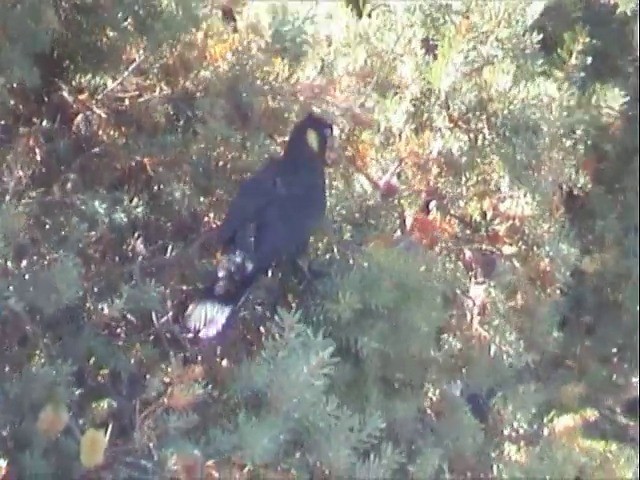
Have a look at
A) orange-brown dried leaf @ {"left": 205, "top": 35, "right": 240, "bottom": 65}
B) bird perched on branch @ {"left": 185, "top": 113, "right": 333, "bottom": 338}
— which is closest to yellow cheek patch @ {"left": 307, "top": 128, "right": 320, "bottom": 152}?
bird perched on branch @ {"left": 185, "top": 113, "right": 333, "bottom": 338}

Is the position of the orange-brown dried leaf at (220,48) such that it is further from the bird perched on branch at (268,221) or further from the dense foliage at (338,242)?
the bird perched on branch at (268,221)

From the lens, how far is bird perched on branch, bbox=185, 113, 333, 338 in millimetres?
788

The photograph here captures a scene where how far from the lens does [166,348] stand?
0.79 metres

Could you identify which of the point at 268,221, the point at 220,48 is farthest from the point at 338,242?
the point at 220,48

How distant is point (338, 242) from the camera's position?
2.74 ft

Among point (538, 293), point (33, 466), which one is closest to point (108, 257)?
point (33, 466)

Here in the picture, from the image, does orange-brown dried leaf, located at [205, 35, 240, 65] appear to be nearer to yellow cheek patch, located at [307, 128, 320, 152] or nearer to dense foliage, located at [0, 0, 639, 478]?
dense foliage, located at [0, 0, 639, 478]

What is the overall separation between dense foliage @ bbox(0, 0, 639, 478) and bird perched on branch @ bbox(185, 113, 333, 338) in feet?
0.06

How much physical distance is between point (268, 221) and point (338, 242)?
0.07m

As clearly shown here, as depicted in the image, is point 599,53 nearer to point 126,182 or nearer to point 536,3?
point 536,3

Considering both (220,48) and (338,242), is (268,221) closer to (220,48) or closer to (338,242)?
(338,242)

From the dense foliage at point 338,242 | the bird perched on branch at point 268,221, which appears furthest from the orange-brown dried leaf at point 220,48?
the bird perched on branch at point 268,221

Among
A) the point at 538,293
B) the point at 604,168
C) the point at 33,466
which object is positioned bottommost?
the point at 33,466

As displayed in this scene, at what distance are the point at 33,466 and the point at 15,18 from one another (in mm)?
435
